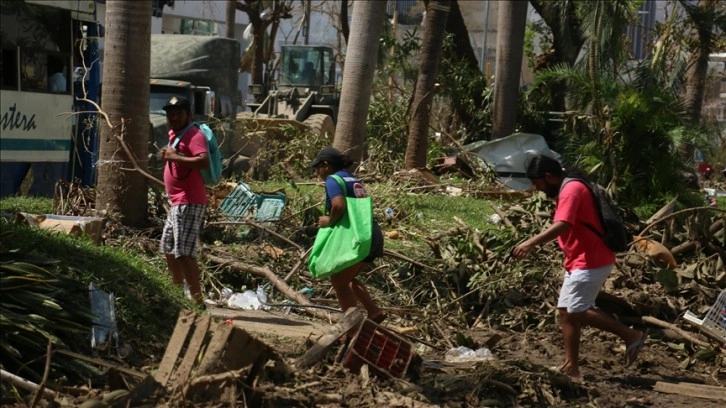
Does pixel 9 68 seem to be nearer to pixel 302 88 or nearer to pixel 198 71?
pixel 198 71

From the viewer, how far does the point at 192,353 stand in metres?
6.21

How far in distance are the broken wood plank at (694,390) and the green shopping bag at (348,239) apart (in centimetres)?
237

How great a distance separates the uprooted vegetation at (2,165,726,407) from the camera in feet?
22.4

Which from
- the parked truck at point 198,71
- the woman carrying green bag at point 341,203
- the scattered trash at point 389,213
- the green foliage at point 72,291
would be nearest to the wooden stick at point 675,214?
the scattered trash at point 389,213

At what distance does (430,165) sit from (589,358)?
1072 cm

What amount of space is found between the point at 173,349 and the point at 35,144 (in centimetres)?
847

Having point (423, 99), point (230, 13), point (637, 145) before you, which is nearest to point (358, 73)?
point (423, 99)

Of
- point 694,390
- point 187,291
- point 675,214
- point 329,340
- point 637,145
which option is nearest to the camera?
point 329,340

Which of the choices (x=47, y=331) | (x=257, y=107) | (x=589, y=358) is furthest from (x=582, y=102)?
(x=257, y=107)

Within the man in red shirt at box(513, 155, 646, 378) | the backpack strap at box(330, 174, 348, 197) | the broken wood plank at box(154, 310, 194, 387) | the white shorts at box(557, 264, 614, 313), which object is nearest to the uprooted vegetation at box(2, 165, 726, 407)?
the broken wood plank at box(154, 310, 194, 387)

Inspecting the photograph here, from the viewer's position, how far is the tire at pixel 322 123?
24047 millimetres

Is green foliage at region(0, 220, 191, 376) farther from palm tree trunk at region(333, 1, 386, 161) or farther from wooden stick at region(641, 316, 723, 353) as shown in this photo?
palm tree trunk at region(333, 1, 386, 161)

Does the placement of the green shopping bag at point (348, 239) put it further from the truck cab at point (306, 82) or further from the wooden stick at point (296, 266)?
the truck cab at point (306, 82)

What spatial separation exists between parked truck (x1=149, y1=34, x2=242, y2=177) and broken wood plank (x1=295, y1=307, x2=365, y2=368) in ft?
47.8
